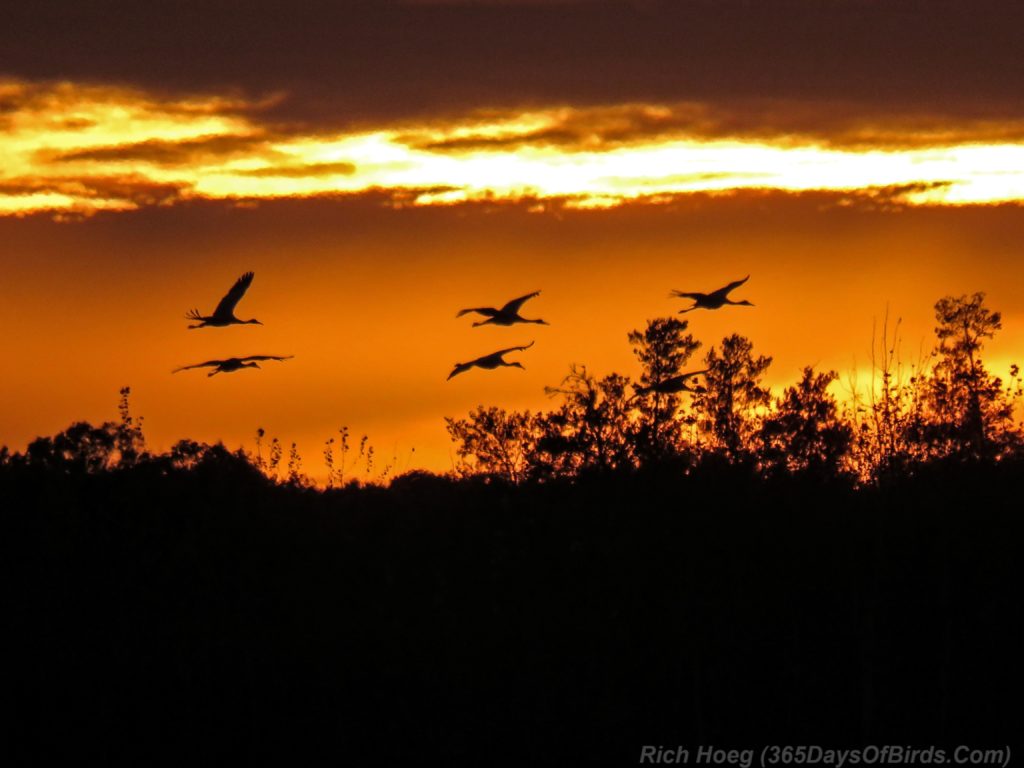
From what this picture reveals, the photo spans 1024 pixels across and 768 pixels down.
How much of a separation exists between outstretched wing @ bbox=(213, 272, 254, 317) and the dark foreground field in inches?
155

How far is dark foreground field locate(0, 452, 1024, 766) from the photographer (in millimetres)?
35750

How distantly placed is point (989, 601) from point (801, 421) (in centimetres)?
1236

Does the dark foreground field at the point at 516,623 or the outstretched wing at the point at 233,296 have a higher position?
the outstretched wing at the point at 233,296

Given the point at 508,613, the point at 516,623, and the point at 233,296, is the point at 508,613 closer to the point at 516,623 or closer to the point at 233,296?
the point at 516,623

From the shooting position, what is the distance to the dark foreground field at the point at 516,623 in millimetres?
35750

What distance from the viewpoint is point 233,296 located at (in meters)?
35.6

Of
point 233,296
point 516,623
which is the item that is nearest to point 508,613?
point 516,623

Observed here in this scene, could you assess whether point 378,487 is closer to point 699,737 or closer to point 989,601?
point 699,737

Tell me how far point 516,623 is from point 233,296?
336 inches

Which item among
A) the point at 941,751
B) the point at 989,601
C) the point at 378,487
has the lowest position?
the point at 941,751

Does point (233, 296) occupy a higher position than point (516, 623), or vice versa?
point (233, 296)

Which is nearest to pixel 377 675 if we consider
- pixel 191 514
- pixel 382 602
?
pixel 382 602

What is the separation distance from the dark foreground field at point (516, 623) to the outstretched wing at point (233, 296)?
3.94 metres

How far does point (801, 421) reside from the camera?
48.9 m
